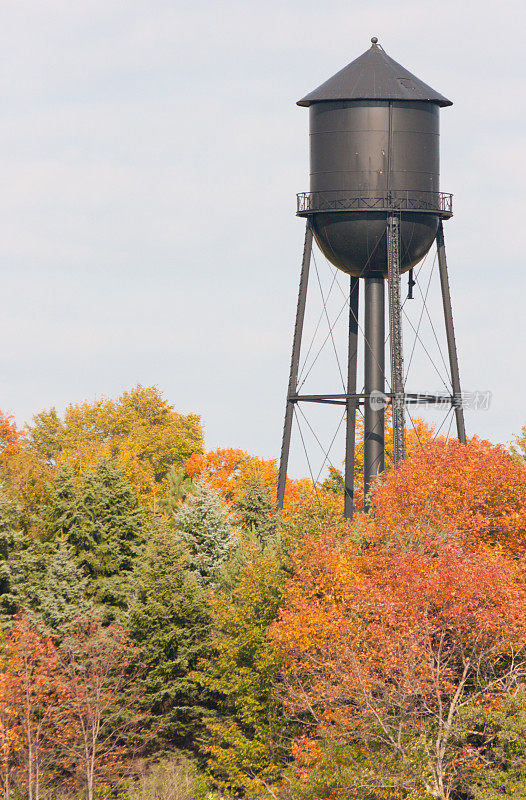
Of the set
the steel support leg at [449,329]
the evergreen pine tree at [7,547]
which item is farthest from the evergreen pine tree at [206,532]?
the steel support leg at [449,329]

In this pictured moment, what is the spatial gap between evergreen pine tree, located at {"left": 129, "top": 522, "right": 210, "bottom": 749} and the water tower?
5.14 metres

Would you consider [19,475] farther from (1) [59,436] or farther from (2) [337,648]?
(2) [337,648]

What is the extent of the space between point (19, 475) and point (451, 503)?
92.3 ft

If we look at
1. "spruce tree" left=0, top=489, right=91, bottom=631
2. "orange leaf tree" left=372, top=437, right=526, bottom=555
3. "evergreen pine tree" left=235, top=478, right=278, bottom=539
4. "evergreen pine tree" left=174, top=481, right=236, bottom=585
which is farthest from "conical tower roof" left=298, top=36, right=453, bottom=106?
"evergreen pine tree" left=235, top=478, right=278, bottom=539

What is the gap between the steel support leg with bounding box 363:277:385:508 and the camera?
165 ft

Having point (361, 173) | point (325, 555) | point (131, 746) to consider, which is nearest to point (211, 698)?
point (131, 746)

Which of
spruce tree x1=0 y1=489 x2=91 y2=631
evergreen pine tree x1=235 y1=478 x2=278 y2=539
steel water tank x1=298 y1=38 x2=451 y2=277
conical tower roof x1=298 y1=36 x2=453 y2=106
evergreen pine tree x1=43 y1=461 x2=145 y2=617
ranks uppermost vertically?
conical tower roof x1=298 y1=36 x2=453 y2=106

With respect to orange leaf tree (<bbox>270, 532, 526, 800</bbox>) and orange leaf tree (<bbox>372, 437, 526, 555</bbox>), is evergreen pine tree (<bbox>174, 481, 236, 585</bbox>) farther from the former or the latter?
orange leaf tree (<bbox>270, 532, 526, 800</bbox>)

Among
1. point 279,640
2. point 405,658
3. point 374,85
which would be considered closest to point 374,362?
point 374,85

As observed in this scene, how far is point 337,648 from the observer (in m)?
36.6

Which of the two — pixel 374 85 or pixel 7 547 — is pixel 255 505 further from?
pixel 374 85

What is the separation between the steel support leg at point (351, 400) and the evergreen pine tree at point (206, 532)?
13.6 feet

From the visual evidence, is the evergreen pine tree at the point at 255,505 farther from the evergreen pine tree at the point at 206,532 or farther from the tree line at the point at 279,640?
the evergreen pine tree at the point at 206,532

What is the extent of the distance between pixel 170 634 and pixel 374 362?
11592 mm
